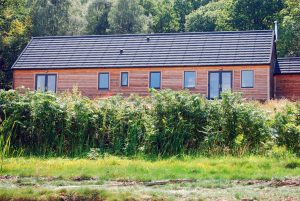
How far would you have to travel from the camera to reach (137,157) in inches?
717

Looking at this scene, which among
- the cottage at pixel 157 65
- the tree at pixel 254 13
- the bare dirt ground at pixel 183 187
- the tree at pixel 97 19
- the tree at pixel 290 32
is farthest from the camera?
the tree at pixel 97 19

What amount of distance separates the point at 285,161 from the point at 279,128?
6.90 ft

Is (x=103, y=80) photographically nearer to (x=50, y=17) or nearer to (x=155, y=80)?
(x=155, y=80)

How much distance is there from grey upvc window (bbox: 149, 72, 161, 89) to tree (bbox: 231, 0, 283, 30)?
21.8 m

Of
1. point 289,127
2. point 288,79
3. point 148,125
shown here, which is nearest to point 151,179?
point 148,125

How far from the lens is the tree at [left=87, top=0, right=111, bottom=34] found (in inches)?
2336

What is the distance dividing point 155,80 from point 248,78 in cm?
539

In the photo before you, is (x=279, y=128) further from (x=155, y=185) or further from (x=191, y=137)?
(x=155, y=185)

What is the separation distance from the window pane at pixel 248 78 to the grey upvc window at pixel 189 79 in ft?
9.38

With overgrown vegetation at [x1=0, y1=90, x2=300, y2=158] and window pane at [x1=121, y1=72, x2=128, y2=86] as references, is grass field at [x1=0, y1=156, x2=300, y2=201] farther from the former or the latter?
window pane at [x1=121, y1=72, x2=128, y2=86]

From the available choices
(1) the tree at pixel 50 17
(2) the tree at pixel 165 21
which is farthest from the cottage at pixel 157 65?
(2) the tree at pixel 165 21

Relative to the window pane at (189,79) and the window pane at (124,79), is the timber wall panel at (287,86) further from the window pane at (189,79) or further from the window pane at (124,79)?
the window pane at (124,79)

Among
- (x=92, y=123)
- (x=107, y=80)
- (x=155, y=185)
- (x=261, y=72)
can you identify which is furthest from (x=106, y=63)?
(x=155, y=185)

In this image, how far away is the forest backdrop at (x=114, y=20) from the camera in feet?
162
